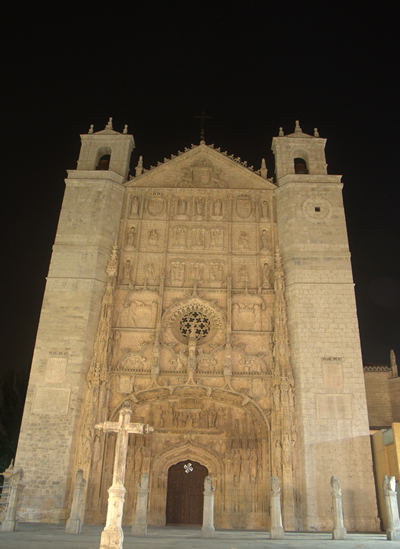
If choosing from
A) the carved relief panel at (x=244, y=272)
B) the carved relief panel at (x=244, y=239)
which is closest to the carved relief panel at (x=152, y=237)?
the carved relief panel at (x=244, y=239)

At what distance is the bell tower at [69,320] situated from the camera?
1423 centimetres

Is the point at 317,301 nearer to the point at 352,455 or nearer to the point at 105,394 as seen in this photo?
the point at 352,455

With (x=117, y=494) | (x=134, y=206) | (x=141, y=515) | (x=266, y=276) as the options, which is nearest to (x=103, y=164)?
(x=134, y=206)

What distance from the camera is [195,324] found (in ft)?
55.2

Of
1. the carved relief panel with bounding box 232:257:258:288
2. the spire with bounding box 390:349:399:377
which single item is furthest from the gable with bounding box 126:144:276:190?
the spire with bounding box 390:349:399:377

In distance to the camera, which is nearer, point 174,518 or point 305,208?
point 174,518

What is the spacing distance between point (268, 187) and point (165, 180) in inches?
169

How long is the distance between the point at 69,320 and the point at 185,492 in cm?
686

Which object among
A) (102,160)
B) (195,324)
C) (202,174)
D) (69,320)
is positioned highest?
(102,160)

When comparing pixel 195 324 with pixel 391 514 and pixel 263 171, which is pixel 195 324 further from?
pixel 391 514

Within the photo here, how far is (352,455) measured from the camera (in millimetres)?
14383

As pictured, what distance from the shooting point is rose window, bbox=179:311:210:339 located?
16.8m

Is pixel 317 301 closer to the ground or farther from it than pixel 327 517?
farther from it

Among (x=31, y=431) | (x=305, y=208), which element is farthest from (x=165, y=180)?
(x=31, y=431)
